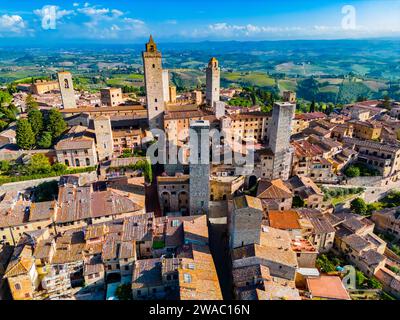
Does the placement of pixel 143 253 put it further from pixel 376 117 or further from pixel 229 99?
pixel 229 99

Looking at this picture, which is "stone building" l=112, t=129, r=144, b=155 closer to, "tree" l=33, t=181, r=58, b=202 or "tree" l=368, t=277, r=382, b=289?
"tree" l=33, t=181, r=58, b=202

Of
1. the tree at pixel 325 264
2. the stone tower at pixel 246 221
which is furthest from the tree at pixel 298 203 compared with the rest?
the stone tower at pixel 246 221

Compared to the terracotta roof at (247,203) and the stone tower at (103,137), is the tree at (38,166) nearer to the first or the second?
the stone tower at (103,137)

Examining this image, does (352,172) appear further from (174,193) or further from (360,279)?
(174,193)
